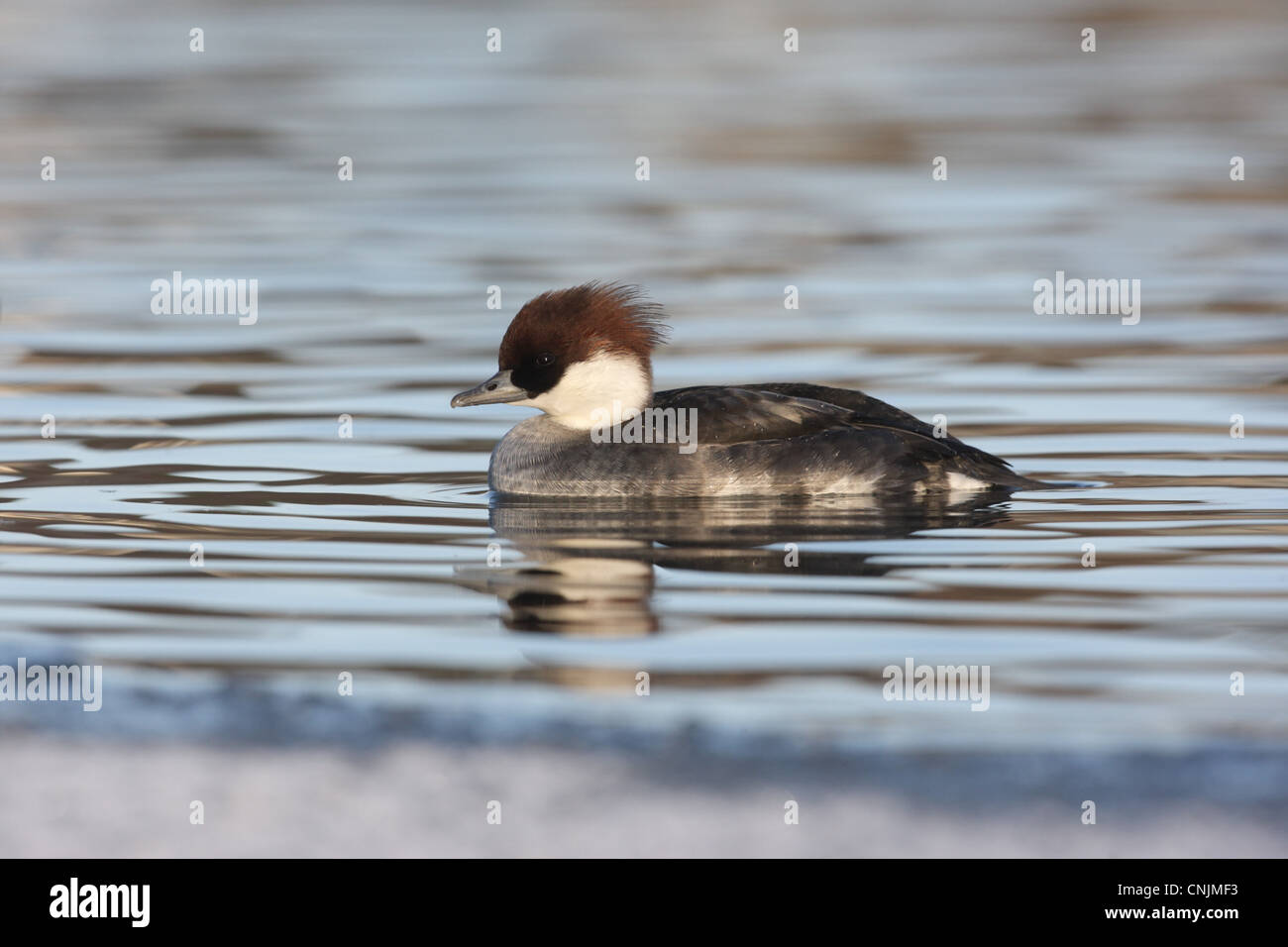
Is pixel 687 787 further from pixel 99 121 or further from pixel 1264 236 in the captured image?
pixel 99 121

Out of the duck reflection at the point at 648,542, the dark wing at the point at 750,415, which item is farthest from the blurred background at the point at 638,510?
the dark wing at the point at 750,415

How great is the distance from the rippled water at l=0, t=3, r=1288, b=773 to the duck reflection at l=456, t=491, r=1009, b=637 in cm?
4

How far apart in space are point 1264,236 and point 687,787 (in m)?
14.3


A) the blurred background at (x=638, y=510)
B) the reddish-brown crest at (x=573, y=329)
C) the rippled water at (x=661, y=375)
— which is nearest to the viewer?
the blurred background at (x=638, y=510)

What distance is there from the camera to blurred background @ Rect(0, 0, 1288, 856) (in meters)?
6.61

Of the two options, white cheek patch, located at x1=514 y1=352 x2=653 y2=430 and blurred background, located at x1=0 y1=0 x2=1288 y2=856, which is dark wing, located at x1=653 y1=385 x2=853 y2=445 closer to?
white cheek patch, located at x1=514 y1=352 x2=653 y2=430

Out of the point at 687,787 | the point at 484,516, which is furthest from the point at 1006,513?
the point at 687,787

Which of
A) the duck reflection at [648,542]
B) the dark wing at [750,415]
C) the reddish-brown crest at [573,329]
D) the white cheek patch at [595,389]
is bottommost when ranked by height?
the duck reflection at [648,542]

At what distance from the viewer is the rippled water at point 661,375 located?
7.95 metres

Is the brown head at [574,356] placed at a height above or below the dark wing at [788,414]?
above

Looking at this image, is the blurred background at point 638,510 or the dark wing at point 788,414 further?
the dark wing at point 788,414

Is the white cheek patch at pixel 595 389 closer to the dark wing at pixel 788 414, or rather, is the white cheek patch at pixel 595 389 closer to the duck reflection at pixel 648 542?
the dark wing at pixel 788 414

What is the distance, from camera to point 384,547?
392 inches

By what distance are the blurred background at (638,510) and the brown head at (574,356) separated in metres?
0.62
